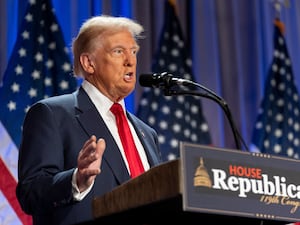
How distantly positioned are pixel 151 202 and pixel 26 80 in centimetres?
247

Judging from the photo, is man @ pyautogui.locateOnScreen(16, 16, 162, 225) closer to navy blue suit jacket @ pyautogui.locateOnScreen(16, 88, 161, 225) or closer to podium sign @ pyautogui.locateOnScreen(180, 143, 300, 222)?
navy blue suit jacket @ pyautogui.locateOnScreen(16, 88, 161, 225)

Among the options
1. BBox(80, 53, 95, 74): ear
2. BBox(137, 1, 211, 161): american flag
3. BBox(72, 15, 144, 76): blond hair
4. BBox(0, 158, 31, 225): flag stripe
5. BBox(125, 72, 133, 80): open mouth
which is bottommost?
BBox(0, 158, 31, 225): flag stripe

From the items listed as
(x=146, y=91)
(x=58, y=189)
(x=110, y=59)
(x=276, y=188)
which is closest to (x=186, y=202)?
(x=276, y=188)

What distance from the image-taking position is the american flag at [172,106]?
4496mm

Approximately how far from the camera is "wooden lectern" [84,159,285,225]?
1602mm

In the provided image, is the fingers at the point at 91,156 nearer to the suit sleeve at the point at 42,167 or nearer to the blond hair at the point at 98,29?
the suit sleeve at the point at 42,167

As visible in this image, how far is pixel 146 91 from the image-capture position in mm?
4523

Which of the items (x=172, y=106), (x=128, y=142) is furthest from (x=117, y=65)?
(x=172, y=106)

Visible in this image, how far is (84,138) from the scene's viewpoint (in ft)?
7.39

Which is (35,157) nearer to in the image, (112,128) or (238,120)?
(112,128)

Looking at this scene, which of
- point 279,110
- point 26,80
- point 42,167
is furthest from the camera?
point 279,110

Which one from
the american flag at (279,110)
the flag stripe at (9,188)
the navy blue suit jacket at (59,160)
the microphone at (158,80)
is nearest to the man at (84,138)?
the navy blue suit jacket at (59,160)

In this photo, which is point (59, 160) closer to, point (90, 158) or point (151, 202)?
point (90, 158)

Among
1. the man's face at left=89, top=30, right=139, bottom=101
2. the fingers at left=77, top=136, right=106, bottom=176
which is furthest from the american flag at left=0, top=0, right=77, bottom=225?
the fingers at left=77, top=136, right=106, bottom=176
